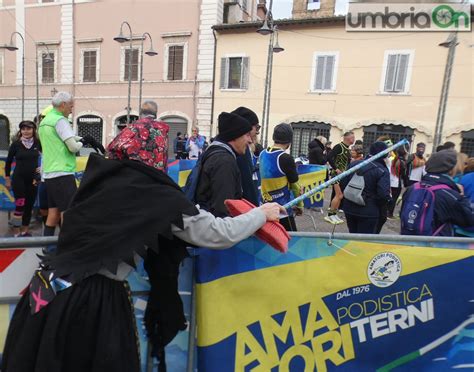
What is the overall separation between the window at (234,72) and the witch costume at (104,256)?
2103cm

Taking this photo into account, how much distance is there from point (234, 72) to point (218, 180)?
20.5 m

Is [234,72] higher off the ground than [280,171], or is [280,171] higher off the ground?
[234,72]

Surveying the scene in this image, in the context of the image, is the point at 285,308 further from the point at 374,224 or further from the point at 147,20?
the point at 147,20

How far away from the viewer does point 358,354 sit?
2.12 meters

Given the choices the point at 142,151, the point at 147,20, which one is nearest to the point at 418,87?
the point at 147,20

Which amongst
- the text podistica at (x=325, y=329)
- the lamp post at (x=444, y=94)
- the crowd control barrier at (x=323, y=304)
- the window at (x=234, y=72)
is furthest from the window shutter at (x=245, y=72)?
the text podistica at (x=325, y=329)

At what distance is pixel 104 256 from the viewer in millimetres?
1538

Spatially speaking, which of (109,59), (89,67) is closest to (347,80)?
(109,59)

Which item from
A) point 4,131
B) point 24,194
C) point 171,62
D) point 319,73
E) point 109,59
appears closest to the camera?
point 24,194

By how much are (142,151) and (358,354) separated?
1612 mm

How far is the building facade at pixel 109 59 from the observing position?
2277 cm

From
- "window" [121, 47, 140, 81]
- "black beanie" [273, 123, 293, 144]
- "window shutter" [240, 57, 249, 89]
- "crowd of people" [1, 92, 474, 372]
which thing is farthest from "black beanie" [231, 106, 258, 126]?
"window" [121, 47, 140, 81]

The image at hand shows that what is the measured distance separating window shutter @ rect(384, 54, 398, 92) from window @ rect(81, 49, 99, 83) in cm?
1779

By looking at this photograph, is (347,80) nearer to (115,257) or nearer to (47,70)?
(47,70)
